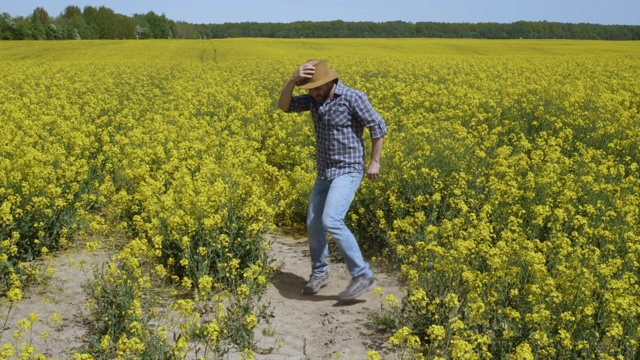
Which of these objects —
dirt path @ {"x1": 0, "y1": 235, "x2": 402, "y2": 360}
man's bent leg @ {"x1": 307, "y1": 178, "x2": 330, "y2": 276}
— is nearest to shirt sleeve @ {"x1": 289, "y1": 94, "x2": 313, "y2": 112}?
man's bent leg @ {"x1": 307, "y1": 178, "x2": 330, "y2": 276}

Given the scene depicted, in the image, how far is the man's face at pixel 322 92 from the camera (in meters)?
5.13

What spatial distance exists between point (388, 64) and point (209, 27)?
311 feet

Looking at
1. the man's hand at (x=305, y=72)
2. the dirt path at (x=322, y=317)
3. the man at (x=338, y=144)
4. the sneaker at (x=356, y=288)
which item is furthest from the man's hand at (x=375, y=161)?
the dirt path at (x=322, y=317)

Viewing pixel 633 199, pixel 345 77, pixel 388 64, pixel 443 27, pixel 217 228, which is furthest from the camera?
pixel 443 27

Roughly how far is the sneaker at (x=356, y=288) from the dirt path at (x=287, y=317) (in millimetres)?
109

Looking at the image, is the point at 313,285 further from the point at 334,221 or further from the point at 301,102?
the point at 301,102

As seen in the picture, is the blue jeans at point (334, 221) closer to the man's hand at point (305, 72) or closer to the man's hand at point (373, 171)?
the man's hand at point (373, 171)

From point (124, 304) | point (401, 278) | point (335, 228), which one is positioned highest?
point (335, 228)

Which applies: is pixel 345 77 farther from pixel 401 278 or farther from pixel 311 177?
pixel 401 278

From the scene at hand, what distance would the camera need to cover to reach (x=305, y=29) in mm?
98438

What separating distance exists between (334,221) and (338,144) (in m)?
0.64

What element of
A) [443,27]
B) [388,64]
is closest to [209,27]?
[443,27]

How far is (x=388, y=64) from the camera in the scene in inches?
953

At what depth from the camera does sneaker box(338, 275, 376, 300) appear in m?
5.31
